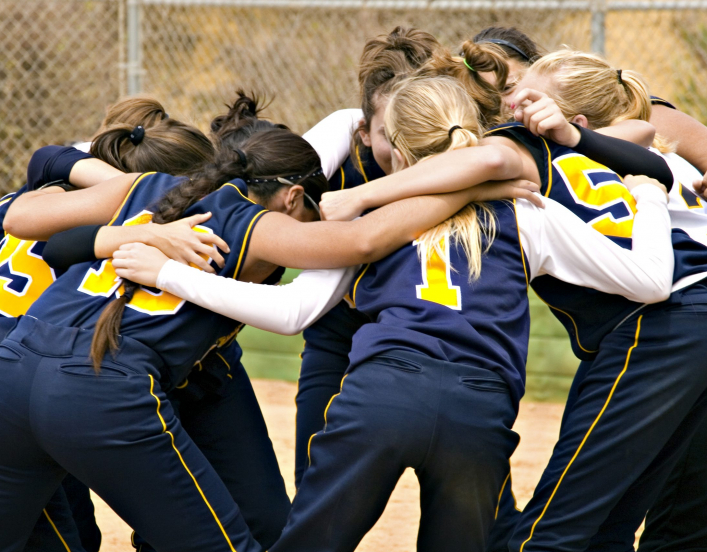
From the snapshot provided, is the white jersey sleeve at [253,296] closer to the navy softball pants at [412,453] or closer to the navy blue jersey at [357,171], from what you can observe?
the navy softball pants at [412,453]

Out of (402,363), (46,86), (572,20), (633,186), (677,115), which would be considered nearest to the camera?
(402,363)

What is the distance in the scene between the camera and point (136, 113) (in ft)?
9.63

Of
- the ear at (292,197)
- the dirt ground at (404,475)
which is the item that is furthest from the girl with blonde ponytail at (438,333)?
the dirt ground at (404,475)

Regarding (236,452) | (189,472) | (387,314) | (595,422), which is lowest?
(236,452)

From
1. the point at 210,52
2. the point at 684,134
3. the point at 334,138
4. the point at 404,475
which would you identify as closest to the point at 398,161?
the point at 334,138

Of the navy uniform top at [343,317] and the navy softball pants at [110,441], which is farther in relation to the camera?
the navy uniform top at [343,317]

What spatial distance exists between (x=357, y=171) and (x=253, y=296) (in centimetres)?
94

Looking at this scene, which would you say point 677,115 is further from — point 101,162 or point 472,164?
point 101,162

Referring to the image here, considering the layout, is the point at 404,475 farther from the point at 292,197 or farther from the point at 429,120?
the point at 429,120

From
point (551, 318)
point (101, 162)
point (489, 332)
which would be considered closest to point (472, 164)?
point (489, 332)

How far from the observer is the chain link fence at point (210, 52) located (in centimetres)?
561

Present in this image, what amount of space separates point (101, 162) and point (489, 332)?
1.38 m

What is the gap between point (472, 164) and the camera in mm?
2049

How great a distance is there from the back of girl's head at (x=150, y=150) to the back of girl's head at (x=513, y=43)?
1201 mm
